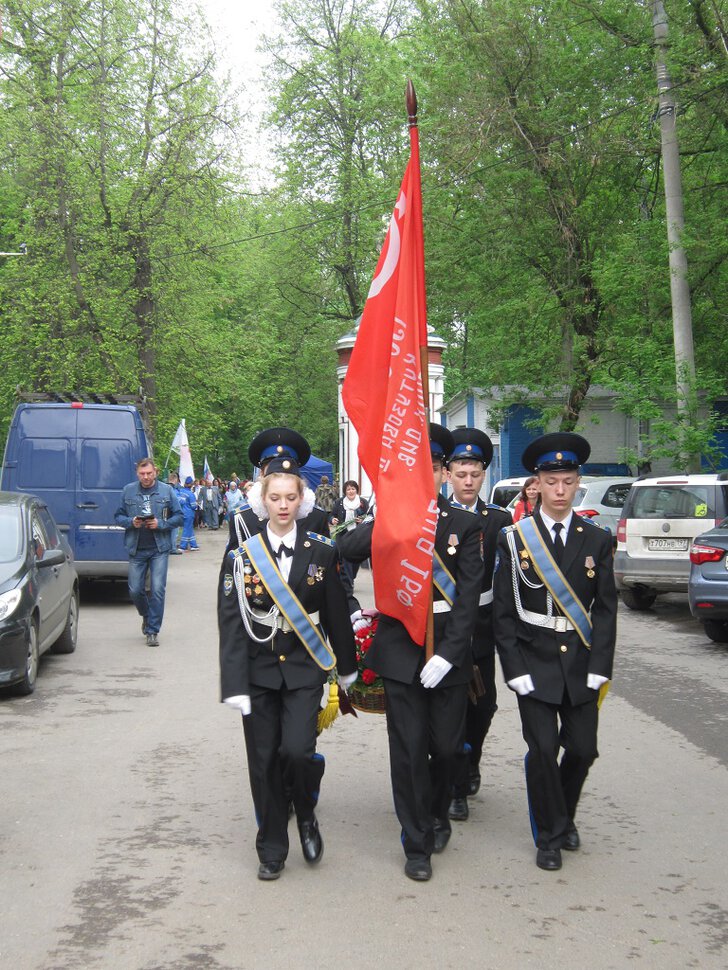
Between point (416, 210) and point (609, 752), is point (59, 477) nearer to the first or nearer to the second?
point (609, 752)

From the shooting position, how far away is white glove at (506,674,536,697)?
5.13 meters

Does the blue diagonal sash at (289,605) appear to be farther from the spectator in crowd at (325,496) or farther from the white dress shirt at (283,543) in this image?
the spectator in crowd at (325,496)

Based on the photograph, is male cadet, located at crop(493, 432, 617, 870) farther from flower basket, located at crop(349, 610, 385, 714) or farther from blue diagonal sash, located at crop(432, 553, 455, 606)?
flower basket, located at crop(349, 610, 385, 714)

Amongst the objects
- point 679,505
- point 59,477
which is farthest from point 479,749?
point 59,477

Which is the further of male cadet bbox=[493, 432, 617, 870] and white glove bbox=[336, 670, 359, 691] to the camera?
white glove bbox=[336, 670, 359, 691]

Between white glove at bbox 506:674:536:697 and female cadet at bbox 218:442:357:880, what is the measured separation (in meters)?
0.71

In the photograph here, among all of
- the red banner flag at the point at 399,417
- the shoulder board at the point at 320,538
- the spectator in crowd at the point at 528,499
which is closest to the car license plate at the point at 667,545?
the spectator in crowd at the point at 528,499

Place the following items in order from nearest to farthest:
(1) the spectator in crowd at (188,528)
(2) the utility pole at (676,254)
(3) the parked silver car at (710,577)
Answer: (3) the parked silver car at (710,577)
(2) the utility pole at (676,254)
(1) the spectator in crowd at (188,528)

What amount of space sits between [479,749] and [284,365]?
48.3 meters

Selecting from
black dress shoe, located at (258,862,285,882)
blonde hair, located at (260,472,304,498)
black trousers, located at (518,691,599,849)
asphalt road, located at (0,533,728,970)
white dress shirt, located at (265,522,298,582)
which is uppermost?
blonde hair, located at (260,472,304,498)

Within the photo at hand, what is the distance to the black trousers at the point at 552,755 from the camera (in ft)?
16.9

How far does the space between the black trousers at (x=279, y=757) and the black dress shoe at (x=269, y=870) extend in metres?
0.02

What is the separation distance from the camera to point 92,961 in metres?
4.15

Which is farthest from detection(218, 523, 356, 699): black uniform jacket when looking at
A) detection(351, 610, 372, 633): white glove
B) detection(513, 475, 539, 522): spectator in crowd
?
detection(513, 475, 539, 522): spectator in crowd
